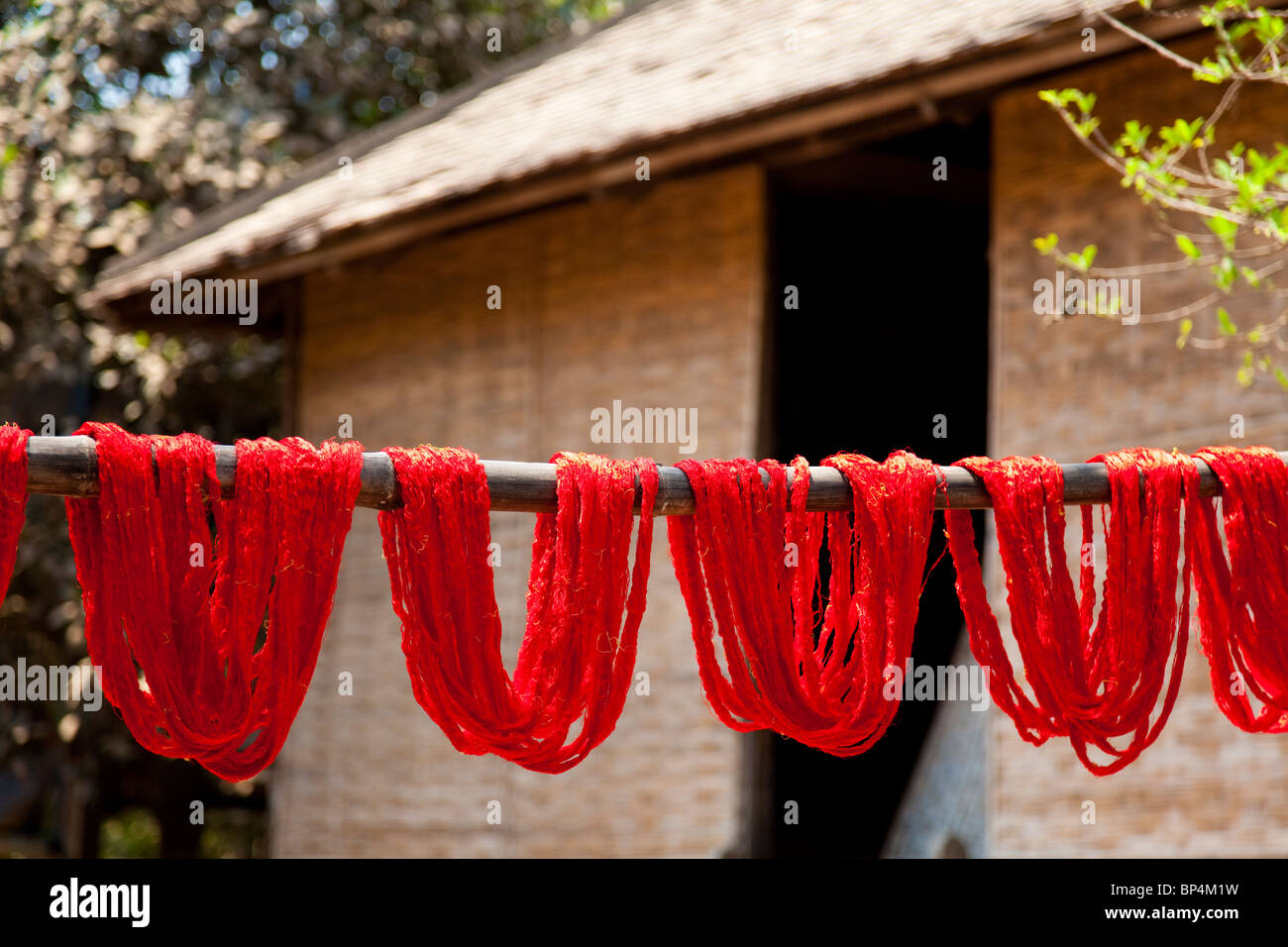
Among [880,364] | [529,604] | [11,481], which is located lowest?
[529,604]

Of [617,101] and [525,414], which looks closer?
[617,101]

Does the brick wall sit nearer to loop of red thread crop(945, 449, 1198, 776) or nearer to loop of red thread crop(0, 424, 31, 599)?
loop of red thread crop(945, 449, 1198, 776)

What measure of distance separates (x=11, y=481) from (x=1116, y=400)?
14.0 ft

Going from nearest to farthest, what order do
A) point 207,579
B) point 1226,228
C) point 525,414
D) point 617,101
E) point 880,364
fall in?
point 207,579
point 1226,228
point 617,101
point 525,414
point 880,364

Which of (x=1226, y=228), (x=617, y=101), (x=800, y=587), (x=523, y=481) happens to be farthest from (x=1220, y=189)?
(x=523, y=481)

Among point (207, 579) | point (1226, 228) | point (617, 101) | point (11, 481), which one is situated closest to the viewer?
point (11, 481)

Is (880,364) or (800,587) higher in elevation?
(880,364)

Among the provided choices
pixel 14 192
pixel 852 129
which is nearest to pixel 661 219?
pixel 852 129

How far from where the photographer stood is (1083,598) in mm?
3525

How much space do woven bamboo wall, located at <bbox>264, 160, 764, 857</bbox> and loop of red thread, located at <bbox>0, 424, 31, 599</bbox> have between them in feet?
14.7

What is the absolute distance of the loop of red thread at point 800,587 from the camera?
3346 millimetres

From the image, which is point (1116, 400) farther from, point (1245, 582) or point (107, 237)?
point (107, 237)

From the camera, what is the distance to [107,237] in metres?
Answer: 11.4
